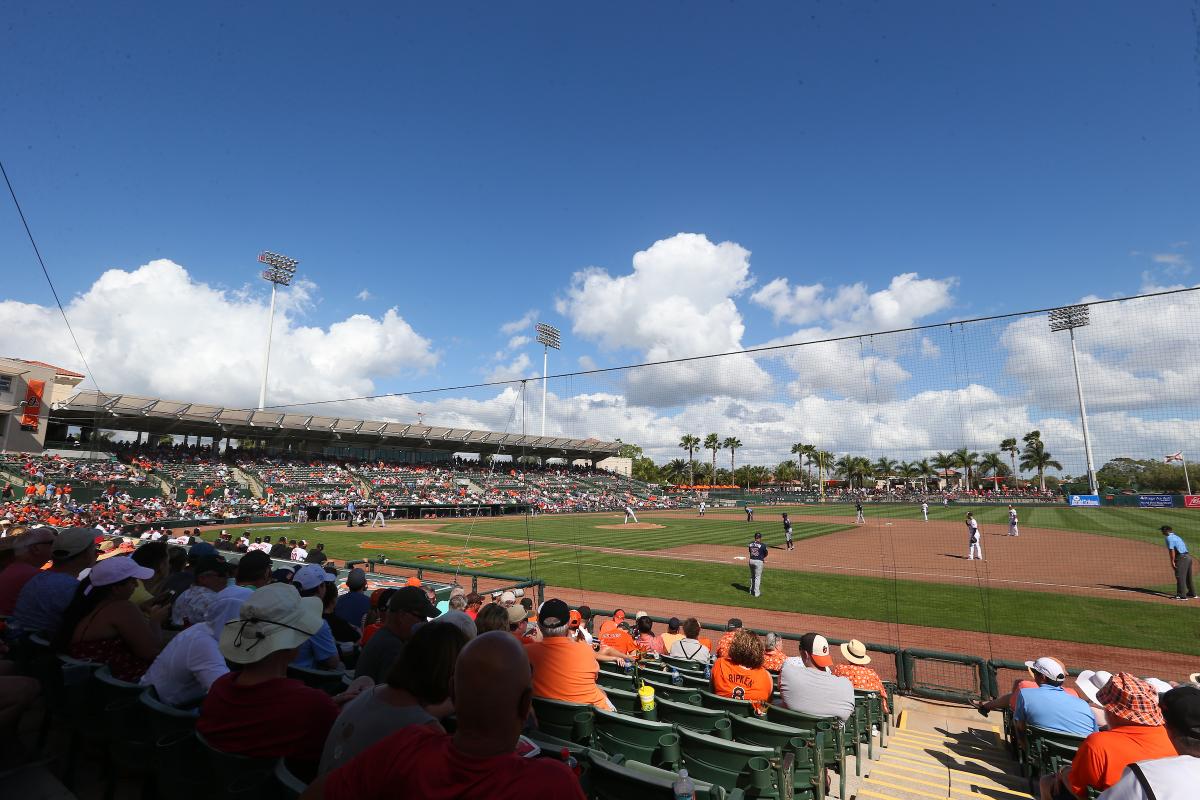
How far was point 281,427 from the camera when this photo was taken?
4834 centimetres

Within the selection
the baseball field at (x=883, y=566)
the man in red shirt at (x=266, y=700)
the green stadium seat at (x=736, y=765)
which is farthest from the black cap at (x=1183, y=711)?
the baseball field at (x=883, y=566)

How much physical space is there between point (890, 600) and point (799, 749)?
13.6 m

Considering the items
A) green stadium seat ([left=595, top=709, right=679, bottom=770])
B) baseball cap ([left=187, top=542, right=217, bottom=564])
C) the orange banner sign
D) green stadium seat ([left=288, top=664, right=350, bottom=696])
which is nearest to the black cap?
green stadium seat ([left=595, top=709, right=679, bottom=770])

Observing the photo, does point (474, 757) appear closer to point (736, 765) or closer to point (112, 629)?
point (736, 765)

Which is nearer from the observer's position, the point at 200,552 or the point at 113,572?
the point at 113,572

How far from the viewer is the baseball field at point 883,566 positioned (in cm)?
1355

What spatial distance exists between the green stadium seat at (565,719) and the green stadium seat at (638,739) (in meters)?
0.08

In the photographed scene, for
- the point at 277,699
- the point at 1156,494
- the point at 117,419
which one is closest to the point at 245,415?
the point at 117,419

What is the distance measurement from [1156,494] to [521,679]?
47.3 meters

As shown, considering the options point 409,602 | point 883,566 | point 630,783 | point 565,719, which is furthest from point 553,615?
Result: point 883,566

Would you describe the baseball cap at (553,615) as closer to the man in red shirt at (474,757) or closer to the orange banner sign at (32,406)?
the man in red shirt at (474,757)

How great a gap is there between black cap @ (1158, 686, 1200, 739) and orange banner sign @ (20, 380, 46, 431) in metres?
58.0

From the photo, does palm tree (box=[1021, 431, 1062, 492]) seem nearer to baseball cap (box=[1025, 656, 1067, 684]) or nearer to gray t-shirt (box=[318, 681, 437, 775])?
baseball cap (box=[1025, 656, 1067, 684])

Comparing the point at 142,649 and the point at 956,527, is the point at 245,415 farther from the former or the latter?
the point at 956,527
